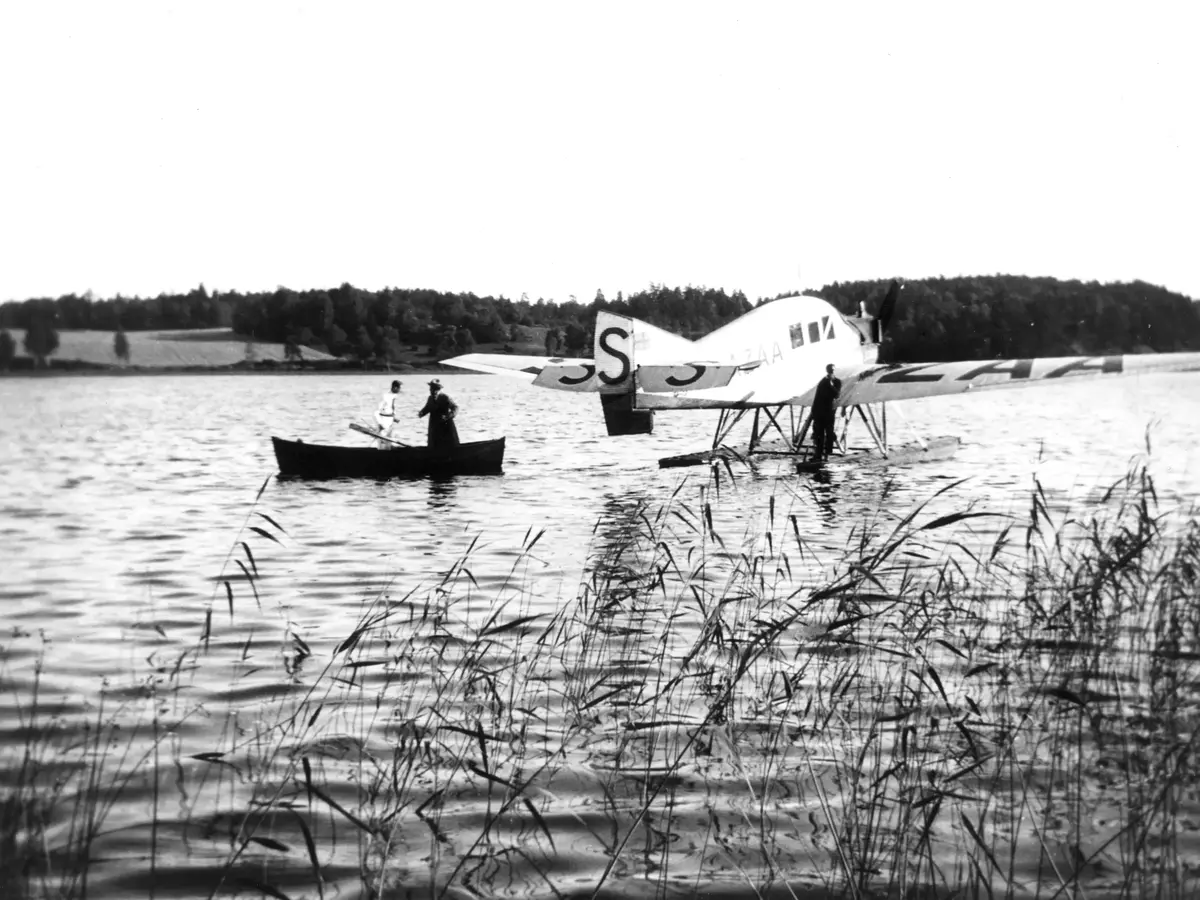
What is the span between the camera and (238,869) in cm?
400

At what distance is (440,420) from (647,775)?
1564 centimetres

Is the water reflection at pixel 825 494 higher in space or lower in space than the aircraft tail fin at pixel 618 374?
lower

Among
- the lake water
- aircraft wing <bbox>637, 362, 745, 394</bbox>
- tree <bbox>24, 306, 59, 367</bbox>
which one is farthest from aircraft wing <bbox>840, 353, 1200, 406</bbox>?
tree <bbox>24, 306, 59, 367</bbox>

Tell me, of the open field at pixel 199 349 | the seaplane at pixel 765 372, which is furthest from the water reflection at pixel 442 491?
the open field at pixel 199 349

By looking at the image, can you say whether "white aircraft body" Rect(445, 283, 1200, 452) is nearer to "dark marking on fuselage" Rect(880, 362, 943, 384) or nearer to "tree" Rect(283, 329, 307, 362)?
"dark marking on fuselage" Rect(880, 362, 943, 384)

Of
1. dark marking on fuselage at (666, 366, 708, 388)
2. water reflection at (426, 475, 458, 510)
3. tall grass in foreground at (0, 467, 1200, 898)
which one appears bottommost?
water reflection at (426, 475, 458, 510)

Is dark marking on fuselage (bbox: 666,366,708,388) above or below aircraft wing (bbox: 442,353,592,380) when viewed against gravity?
below

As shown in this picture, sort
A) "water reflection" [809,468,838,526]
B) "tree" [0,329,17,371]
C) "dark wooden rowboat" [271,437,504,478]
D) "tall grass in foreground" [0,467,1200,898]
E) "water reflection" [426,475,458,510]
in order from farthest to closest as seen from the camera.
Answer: "dark wooden rowboat" [271,437,504,478], "water reflection" [426,475,458,510], "water reflection" [809,468,838,526], "tree" [0,329,17,371], "tall grass in foreground" [0,467,1200,898]

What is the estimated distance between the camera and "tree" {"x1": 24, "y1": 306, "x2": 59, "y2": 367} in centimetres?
942

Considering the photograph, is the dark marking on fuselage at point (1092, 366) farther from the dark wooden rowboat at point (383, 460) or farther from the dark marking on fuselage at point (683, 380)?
the dark wooden rowboat at point (383, 460)

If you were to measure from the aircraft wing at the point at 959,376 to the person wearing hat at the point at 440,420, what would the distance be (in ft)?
23.4

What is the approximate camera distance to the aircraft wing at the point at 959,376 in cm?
2067

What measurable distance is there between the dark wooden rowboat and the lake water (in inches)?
12.9

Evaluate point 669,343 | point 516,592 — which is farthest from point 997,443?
point 516,592
